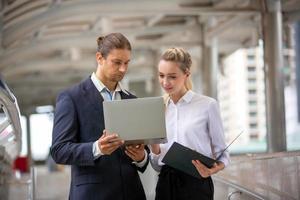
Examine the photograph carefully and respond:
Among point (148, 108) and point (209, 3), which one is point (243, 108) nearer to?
point (209, 3)

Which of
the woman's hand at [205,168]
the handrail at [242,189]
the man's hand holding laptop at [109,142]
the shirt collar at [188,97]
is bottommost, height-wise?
the handrail at [242,189]

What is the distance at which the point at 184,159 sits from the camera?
3.50m

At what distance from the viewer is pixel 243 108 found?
77.4 ft

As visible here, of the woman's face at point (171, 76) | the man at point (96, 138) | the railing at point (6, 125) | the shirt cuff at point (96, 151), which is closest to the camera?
the shirt cuff at point (96, 151)

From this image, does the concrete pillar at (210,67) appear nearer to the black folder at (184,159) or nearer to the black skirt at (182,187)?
the black skirt at (182,187)

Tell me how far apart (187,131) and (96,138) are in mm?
544

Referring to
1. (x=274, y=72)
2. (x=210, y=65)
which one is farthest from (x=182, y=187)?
(x=210, y=65)

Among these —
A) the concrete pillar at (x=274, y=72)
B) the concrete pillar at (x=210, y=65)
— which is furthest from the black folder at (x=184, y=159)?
the concrete pillar at (x=210, y=65)

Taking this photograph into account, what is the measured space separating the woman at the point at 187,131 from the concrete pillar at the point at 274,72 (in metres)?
8.38

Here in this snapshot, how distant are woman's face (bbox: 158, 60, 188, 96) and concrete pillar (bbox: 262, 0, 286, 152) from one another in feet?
27.8

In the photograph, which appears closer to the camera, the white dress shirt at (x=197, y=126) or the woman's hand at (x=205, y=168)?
the woman's hand at (x=205, y=168)

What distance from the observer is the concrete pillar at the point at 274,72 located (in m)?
11.8

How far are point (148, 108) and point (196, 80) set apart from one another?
66.2 ft

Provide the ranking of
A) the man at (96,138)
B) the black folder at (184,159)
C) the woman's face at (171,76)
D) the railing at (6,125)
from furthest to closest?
1. the railing at (6,125)
2. the woman's face at (171,76)
3. the black folder at (184,159)
4. the man at (96,138)
